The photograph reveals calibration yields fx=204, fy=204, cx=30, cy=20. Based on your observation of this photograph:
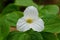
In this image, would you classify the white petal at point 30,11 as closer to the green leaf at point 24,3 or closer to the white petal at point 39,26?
the white petal at point 39,26

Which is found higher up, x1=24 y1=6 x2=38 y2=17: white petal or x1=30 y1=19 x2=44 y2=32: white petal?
x1=24 y1=6 x2=38 y2=17: white petal

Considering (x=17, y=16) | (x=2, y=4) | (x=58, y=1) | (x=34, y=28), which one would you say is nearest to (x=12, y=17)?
(x=17, y=16)

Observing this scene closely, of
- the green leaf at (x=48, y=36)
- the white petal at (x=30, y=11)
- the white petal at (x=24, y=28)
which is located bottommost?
the green leaf at (x=48, y=36)

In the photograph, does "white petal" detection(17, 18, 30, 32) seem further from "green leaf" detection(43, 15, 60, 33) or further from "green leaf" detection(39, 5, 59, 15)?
"green leaf" detection(39, 5, 59, 15)

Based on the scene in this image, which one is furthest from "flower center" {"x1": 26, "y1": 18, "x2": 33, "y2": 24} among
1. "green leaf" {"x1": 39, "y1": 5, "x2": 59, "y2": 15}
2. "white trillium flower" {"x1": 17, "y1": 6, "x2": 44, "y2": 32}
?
"green leaf" {"x1": 39, "y1": 5, "x2": 59, "y2": 15}

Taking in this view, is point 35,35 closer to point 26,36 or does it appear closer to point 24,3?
point 26,36

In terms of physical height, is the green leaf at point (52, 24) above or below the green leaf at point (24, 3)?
below

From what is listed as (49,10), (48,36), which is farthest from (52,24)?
(49,10)

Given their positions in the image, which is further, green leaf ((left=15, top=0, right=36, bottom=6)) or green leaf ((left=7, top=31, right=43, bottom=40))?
green leaf ((left=15, top=0, right=36, bottom=6))

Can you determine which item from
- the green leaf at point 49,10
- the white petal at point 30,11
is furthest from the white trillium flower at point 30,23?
the green leaf at point 49,10

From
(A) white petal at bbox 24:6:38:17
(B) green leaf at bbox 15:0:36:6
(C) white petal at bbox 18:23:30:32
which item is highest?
(A) white petal at bbox 24:6:38:17
